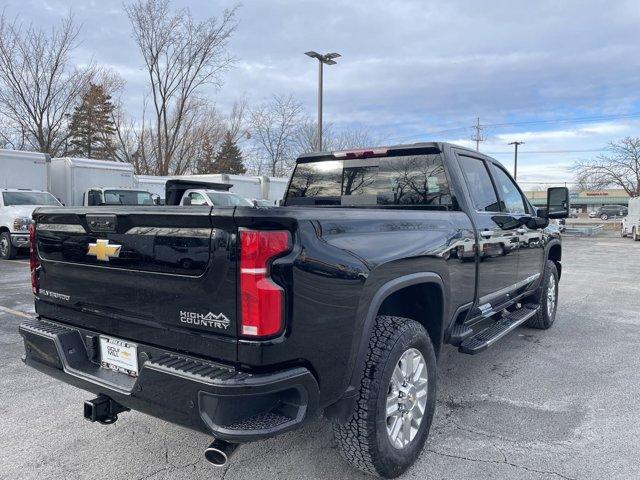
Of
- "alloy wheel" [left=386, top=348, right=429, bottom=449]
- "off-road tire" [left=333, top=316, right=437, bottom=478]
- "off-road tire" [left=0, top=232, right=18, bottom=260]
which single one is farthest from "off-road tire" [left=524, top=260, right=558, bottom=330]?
"off-road tire" [left=0, top=232, right=18, bottom=260]

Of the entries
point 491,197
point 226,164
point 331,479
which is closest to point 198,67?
point 226,164

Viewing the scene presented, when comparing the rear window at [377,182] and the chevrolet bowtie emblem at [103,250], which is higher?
the rear window at [377,182]

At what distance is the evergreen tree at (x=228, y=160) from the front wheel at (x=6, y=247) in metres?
28.1

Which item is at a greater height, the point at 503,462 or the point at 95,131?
the point at 95,131

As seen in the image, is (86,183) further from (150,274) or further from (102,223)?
(150,274)

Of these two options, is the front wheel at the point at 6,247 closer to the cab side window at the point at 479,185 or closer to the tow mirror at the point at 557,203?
the cab side window at the point at 479,185

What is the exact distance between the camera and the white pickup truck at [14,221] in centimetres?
1234

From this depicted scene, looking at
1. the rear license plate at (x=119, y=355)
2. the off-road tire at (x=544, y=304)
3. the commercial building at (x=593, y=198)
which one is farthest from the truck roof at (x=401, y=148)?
the commercial building at (x=593, y=198)

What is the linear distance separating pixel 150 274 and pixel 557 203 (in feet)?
14.0

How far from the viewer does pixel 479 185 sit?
14.1 ft

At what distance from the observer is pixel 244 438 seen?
2.06m

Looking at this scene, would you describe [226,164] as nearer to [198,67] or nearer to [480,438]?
[198,67]

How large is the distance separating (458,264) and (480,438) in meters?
1.15

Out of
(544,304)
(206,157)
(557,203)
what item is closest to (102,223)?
(557,203)
